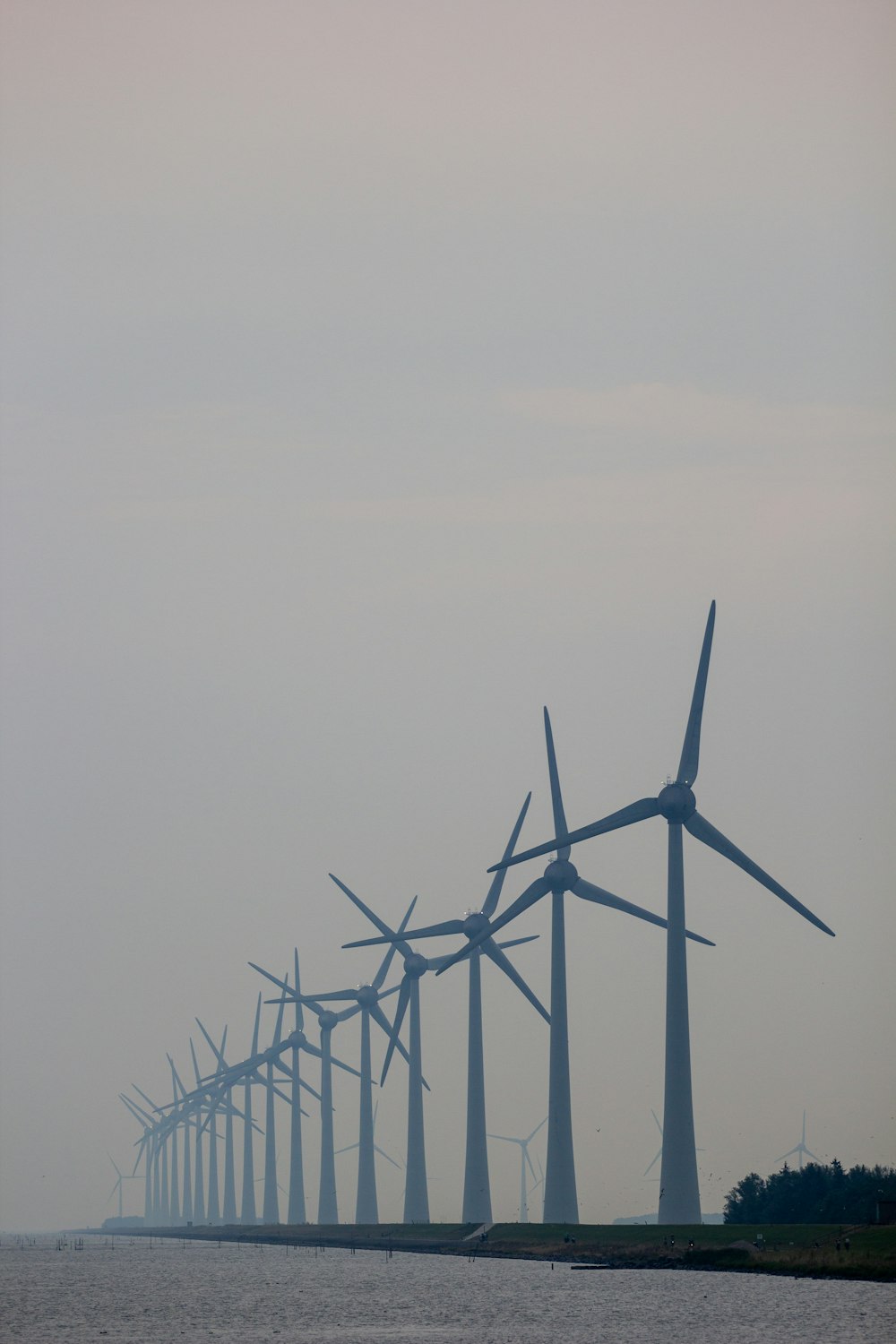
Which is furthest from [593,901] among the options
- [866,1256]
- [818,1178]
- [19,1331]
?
[19,1331]

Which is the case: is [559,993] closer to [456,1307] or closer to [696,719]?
[696,719]

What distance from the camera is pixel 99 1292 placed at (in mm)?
115875

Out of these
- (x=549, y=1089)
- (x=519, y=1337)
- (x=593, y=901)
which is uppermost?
(x=593, y=901)

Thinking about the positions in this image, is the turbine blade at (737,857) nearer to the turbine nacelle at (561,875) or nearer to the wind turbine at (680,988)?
the wind turbine at (680,988)

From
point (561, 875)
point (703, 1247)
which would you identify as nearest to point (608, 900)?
point (561, 875)

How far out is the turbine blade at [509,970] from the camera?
149125 mm

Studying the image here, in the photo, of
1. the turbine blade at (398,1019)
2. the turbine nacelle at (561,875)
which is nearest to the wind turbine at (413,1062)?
the turbine blade at (398,1019)

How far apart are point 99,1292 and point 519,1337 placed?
47.2 m

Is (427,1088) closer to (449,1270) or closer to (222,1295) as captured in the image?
(449,1270)

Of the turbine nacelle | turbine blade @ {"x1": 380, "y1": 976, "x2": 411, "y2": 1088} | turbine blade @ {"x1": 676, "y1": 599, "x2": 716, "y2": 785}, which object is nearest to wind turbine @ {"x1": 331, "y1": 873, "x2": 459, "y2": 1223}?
turbine blade @ {"x1": 380, "y1": 976, "x2": 411, "y2": 1088}

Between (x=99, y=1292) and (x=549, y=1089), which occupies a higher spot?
(x=549, y=1089)

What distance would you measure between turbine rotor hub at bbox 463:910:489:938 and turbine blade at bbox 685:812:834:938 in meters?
44.9

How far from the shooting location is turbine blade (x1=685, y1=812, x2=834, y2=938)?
103812 millimetres

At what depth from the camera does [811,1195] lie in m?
139
